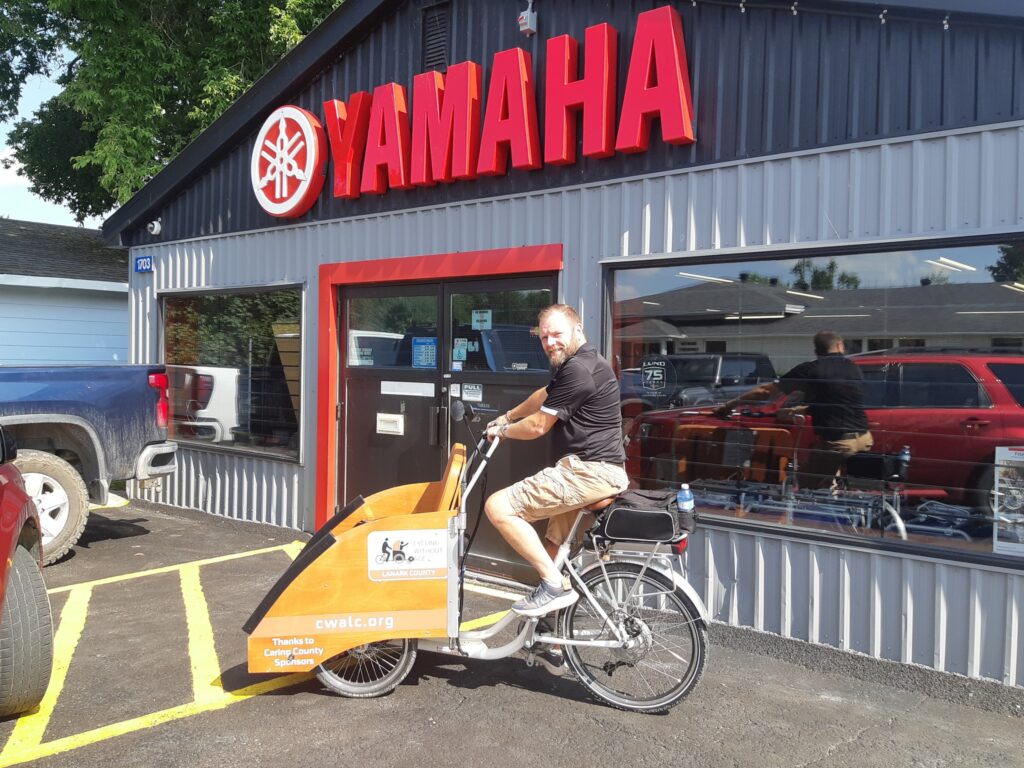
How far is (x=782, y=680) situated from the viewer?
15.4 ft

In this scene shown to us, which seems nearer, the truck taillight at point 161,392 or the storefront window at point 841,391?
the storefront window at point 841,391

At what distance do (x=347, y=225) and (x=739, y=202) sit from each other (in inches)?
151

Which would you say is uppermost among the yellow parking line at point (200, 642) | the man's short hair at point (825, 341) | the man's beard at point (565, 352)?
the man's short hair at point (825, 341)

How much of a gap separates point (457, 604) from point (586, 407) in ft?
3.85

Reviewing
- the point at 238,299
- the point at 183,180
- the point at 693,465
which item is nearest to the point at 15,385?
the point at 238,299

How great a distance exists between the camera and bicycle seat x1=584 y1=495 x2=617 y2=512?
422 cm

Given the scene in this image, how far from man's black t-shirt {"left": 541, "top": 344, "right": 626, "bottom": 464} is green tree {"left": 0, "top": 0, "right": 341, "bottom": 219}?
40.0 ft

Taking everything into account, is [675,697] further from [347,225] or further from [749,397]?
[347,225]

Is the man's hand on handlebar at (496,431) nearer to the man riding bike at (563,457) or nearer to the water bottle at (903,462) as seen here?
the man riding bike at (563,457)

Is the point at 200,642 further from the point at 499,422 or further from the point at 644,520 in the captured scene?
the point at 644,520

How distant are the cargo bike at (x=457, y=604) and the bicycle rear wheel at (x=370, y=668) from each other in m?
0.03

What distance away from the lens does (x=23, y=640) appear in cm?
386

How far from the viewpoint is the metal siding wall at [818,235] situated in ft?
14.8

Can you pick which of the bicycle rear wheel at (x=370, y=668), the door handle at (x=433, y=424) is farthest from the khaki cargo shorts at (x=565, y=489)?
the door handle at (x=433, y=424)
